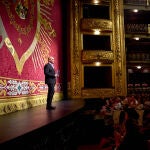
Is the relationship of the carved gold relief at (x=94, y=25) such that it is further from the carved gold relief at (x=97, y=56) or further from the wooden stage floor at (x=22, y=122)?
the wooden stage floor at (x=22, y=122)

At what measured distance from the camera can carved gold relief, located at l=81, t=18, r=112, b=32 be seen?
28.1ft

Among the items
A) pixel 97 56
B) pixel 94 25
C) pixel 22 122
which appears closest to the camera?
pixel 22 122

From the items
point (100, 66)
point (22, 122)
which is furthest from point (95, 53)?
point (22, 122)

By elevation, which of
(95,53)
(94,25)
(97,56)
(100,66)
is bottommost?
(100,66)

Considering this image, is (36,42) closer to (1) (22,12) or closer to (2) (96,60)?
(1) (22,12)

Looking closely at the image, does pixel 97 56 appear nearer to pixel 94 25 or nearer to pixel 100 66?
pixel 100 66

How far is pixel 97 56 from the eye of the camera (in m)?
8.49

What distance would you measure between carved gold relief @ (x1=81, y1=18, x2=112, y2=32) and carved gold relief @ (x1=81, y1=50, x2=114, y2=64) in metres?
0.82

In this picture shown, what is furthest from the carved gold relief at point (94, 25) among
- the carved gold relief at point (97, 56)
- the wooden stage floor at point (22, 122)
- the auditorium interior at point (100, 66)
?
the wooden stage floor at point (22, 122)

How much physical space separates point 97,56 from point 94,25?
1097mm

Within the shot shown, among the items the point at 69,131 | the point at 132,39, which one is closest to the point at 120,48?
the point at 132,39

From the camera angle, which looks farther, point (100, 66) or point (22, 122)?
point (100, 66)

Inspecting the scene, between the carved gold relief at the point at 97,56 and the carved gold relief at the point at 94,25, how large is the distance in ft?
2.68

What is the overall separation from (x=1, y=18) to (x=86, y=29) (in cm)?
497
